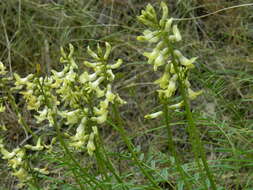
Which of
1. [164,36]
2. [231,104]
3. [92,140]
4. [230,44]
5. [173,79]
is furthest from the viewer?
[230,44]

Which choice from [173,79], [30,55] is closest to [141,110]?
[30,55]

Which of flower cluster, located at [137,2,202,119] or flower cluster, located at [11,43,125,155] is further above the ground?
flower cluster, located at [137,2,202,119]

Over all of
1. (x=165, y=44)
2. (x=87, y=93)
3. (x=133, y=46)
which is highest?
(x=165, y=44)

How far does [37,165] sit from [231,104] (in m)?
2.40


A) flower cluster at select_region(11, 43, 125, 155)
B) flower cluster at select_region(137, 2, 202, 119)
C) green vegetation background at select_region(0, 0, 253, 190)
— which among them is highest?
flower cluster at select_region(137, 2, 202, 119)

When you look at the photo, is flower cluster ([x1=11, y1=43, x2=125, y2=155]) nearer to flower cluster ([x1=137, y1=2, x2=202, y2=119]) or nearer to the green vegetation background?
flower cluster ([x1=137, y1=2, x2=202, y2=119])

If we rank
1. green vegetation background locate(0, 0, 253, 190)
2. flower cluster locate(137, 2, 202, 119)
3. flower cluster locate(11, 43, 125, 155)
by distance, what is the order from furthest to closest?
1. green vegetation background locate(0, 0, 253, 190)
2. flower cluster locate(11, 43, 125, 155)
3. flower cluster locate(137, 2, 202, 119)

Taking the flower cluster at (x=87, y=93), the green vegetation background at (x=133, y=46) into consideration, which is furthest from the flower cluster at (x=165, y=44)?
the green vegetation background at (x=133, y=46)

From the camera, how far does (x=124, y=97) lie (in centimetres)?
520

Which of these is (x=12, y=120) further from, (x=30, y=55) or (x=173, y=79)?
(x=173, y=79)

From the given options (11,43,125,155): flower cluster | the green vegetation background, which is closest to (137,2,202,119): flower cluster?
(11,43,125,155): flower cluster

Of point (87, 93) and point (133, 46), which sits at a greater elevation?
point (87, 93)

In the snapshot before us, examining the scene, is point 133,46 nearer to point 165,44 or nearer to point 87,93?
point 87,93

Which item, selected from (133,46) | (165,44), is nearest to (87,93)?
(165,44)
